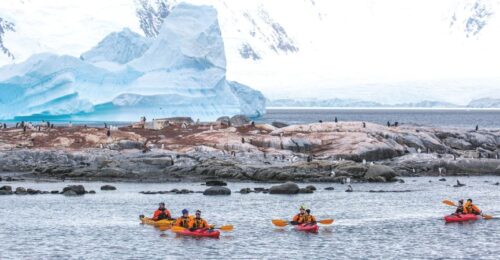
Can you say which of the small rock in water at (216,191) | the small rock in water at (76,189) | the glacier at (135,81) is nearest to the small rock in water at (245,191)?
the small rock in water at (216,191)

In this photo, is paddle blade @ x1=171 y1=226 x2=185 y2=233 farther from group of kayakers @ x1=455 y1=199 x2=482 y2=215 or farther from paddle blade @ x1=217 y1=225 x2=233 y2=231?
group of kayakers @ x1=455 y1=199 x2=482 y2=215

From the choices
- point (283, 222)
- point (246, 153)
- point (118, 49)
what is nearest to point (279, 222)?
point (283, 222)

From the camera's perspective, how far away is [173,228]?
4466 centimetres

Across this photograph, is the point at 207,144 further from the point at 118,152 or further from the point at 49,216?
the point at 49,216

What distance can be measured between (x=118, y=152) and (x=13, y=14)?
7472 centimetres

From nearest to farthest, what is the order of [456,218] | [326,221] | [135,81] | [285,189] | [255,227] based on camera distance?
[326,221], [255,227], [456,218], [285,189], [135,81]

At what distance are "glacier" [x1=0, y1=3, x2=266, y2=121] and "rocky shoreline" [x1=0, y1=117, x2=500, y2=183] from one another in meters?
25.2

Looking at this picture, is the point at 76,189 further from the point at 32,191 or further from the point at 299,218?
the point at 299,218

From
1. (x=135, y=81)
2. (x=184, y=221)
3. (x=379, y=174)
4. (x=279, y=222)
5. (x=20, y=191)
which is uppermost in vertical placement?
(x=135, y=81)

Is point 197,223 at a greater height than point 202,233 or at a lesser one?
greater

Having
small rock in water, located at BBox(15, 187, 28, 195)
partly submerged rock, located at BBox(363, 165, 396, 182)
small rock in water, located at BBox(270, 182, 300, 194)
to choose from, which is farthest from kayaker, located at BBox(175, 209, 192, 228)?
partly submerged rock, located at BBox(363, 165, 396, 182)

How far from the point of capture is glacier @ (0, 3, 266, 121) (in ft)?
364

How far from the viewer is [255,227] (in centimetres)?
4662

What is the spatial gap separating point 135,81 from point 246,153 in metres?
40.1
